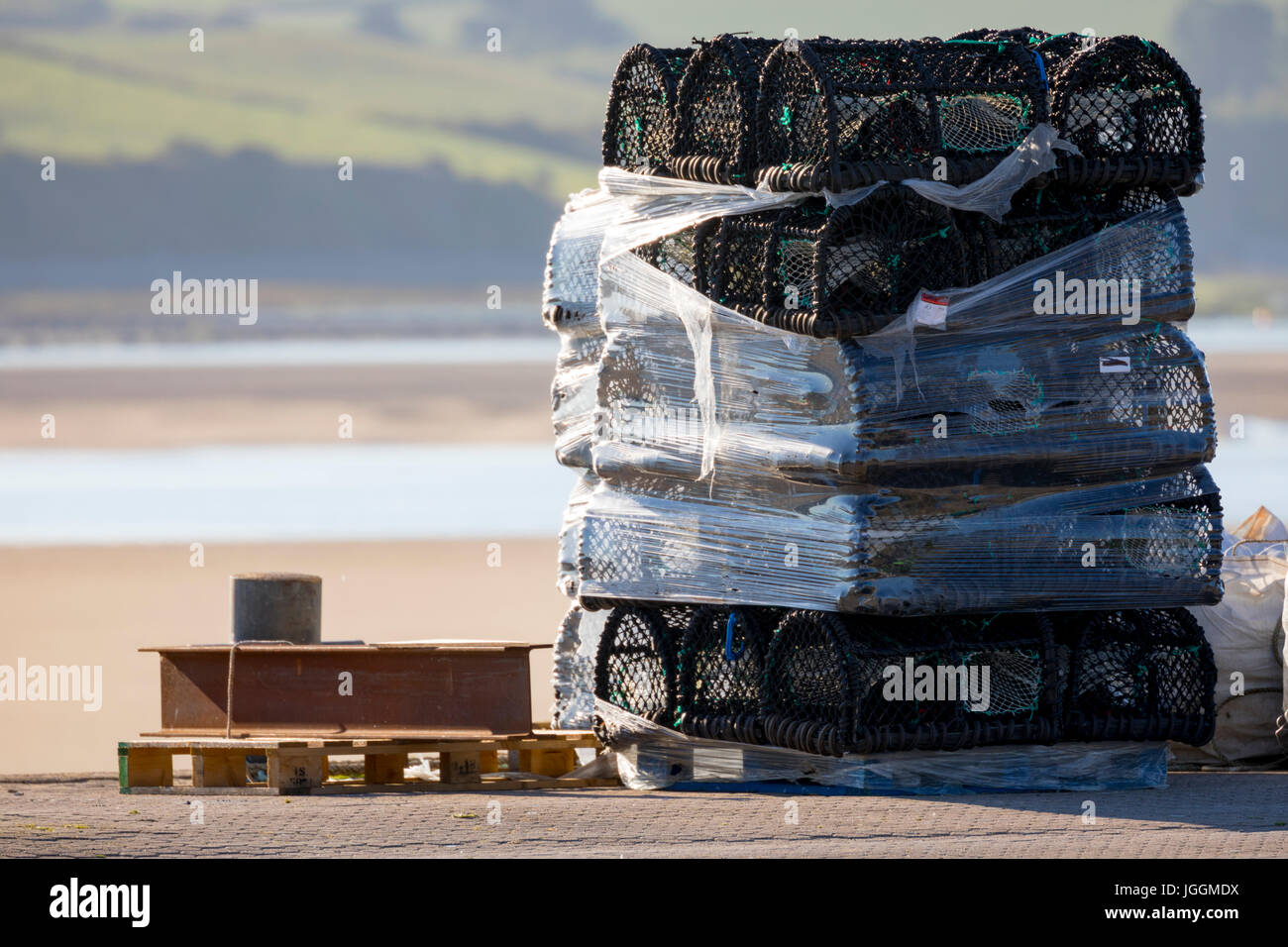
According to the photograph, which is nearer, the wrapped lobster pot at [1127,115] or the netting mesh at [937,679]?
the netting mesh at [937,679]

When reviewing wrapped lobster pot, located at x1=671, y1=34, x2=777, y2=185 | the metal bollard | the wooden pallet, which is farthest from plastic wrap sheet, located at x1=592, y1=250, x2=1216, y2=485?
the metal bollard

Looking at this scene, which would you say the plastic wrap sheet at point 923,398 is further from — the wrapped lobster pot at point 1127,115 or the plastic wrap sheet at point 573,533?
the plastic wrap sheet at point 573,533

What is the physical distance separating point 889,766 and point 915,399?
165cm

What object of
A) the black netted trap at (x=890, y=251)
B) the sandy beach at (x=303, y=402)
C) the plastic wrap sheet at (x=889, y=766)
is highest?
the sandy beach at (x=303, y=402)

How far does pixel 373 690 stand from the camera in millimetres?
10531

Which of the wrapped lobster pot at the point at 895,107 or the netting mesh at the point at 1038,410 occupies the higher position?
the wrapped lobster pot at the point at 895,107

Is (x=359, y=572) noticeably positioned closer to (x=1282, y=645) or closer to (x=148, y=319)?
(x=1282, y=645)

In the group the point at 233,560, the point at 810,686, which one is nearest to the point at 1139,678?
the point at 810,686

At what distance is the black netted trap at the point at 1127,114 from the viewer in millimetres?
9859

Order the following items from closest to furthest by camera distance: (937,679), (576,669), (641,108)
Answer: (937,679) → (641,108) → (576,669)

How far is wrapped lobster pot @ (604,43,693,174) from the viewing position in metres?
10.7

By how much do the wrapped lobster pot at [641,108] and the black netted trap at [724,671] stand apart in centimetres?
219

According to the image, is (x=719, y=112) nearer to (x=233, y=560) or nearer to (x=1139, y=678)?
(x=1139, y=678)

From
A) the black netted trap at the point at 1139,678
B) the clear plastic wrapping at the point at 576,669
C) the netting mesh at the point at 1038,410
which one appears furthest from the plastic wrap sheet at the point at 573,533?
the black netted trap at the point at 1139,678
